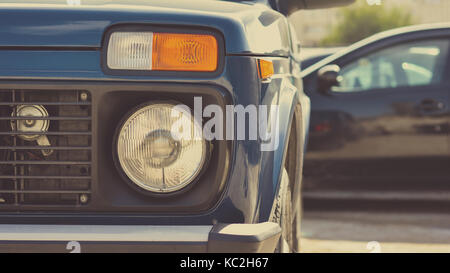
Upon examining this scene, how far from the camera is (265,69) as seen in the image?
2.01 metres

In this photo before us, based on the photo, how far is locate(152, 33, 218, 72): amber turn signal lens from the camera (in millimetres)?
1874

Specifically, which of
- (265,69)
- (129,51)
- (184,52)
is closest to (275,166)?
(265,69)

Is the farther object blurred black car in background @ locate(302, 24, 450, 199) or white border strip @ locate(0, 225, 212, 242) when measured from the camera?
blurred black car in background @ locate(302, 24, 450, 199)

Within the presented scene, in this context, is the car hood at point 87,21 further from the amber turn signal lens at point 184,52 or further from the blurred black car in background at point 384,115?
the blurred black car in background at point 384,115

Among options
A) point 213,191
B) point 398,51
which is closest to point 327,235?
point 398,51

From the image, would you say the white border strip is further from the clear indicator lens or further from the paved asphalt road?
the paved asphalt road

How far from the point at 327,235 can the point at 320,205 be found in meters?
1.19

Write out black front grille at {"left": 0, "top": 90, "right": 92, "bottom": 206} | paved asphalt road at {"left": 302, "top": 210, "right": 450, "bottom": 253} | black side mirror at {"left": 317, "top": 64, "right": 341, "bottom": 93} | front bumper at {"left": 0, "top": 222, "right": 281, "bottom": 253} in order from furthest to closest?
black side mirror at {"left": 317, "top": 64, "right": 341, "bottom": 93}, paved asphalt road at {"left": 302, "top": 210, "right": 450, "bottom": 253}, black front grille at {"left": 0, "top": 90, "right": 92, "bottom": 206}, front bumper at {"left": 0, "top": 222, "right": 281, "bottom": 253}

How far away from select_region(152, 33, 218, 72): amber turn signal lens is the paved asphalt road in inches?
101

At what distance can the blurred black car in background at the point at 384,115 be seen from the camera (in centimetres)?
522

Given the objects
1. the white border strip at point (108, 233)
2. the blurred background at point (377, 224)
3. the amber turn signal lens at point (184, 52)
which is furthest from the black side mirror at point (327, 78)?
the white border strip at point (108, 233)

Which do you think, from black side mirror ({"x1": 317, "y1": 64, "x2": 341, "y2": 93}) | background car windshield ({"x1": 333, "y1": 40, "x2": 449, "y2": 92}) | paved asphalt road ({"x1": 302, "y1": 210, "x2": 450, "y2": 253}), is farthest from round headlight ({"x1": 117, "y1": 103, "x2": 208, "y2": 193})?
background car windshield ({"x1": 333, "y1": 40, "x2": 449, "y2": 92})

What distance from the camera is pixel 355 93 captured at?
5.35m

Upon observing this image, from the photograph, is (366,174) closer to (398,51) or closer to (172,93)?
(398,51)
